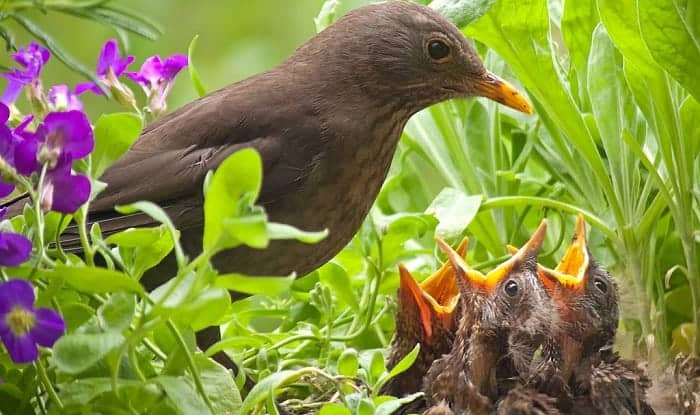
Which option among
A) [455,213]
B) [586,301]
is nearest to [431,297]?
[455,213]

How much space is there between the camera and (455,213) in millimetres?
1918

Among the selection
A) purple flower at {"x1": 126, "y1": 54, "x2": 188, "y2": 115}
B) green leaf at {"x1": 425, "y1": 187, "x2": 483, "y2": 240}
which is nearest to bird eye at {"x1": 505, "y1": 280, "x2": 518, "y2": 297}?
green leaf at {"x1": 425, "y1": 187, "x2": 483, "y2": 240}

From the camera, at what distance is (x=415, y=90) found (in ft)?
7.09

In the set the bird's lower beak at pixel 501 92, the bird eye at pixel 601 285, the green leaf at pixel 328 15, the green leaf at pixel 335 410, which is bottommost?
→ the bird eye at pixel 601 285

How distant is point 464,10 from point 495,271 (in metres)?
0.43

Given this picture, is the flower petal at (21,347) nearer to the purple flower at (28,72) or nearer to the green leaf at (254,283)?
the green leaf at (254,283)

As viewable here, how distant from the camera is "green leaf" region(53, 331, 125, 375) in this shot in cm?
102

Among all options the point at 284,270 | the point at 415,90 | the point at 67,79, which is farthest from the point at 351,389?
the point at 67,79

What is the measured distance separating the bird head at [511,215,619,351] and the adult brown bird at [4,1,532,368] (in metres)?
0.35

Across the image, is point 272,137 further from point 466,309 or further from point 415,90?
point 466,309

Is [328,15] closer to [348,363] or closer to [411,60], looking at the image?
[411,60]

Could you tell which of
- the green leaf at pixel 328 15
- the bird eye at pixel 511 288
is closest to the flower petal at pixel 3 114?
the bird eye at pixel 511 288

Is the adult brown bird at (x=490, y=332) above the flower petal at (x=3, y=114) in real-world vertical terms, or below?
below

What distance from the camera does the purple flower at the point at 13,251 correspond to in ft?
3.53
